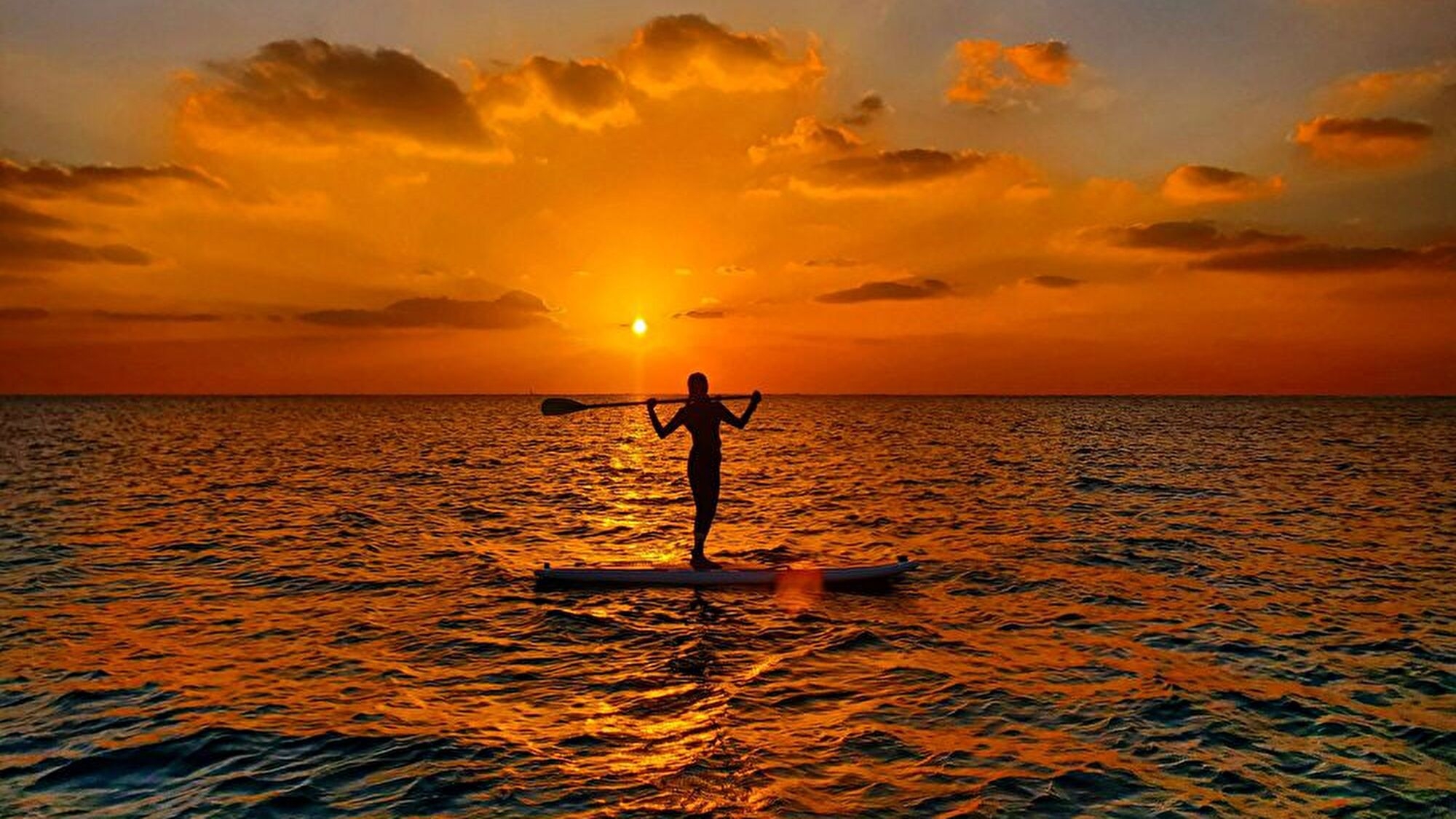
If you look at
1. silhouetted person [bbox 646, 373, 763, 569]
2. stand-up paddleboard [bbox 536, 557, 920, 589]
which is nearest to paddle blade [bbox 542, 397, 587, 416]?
silhouetted person [bbox 646, 373, 763, 569]

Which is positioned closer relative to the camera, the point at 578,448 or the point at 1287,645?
the point at 1287,645

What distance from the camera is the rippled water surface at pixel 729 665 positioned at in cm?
816

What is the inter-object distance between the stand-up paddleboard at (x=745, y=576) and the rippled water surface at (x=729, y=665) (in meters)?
0.26

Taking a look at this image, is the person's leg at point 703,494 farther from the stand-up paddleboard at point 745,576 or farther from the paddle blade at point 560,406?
the paddle blade at point 560,406

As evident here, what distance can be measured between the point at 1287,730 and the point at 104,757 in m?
12.7

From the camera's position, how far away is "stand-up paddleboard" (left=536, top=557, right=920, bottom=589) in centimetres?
1655

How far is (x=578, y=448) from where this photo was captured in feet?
254

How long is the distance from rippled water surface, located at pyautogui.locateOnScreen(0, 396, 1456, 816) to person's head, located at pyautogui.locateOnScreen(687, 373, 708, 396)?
155 inches

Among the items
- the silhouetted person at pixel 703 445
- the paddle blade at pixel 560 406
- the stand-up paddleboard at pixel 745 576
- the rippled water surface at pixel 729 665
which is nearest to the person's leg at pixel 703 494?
the silhouetted person at pixel 703 445

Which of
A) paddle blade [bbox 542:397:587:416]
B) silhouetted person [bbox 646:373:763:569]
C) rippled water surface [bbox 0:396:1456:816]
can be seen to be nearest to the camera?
rippled water surface [bbox 0:396:1456:816]

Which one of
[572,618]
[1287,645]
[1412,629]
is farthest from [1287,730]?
[572,618]

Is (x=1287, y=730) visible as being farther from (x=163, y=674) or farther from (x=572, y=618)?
(x=163, y=674)

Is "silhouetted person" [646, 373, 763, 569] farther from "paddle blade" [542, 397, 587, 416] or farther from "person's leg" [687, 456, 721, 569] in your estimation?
"paddle blade" [542, 397, 587, 416]

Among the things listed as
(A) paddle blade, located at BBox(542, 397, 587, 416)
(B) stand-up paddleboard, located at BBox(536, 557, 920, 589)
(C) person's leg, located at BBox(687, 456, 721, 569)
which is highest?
(A) paddle blade, located at BBox(542, 397, 587, 416)
